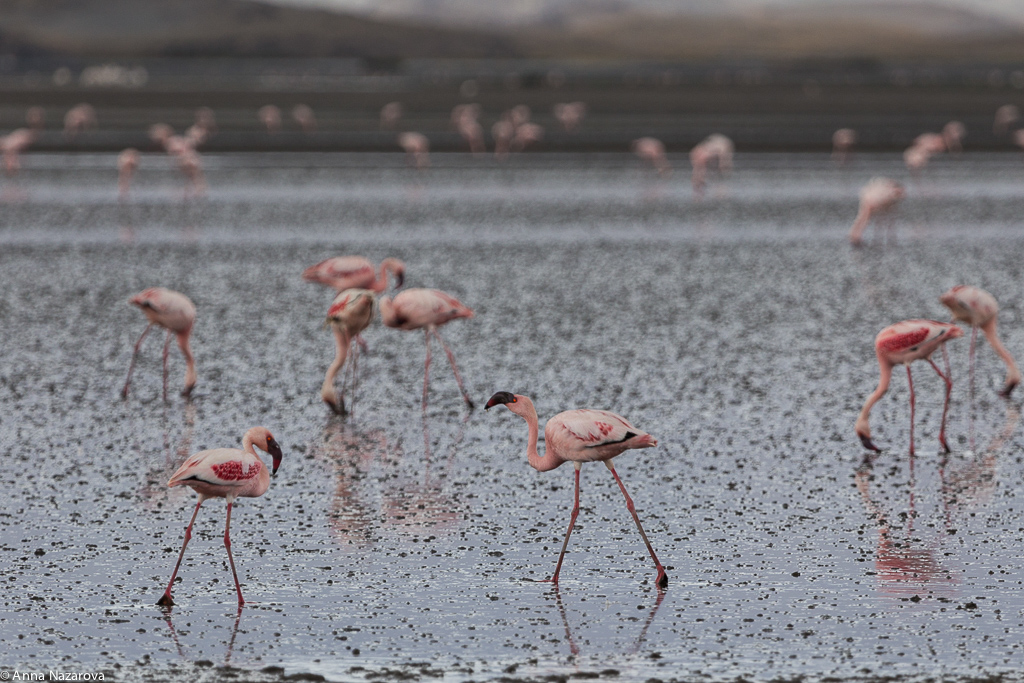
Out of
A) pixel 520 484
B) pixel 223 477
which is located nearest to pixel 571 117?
pixel 520 484

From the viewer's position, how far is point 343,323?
11.2 meters

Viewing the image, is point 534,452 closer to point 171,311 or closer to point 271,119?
point 171,311

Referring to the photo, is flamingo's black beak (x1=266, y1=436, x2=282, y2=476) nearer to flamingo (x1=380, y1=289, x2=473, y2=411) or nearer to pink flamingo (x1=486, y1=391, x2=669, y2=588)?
pink flamingo (x1=486, y1=391, x2=669, y2=588)

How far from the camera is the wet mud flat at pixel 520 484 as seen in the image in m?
6.34

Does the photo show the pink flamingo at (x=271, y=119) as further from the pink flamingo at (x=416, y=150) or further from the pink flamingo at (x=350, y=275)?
the pink flamingo at (x=350, y=275)

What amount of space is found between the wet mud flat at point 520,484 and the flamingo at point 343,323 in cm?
20

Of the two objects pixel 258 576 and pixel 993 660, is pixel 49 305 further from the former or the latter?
pixel 993 660

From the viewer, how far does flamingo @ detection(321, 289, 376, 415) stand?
11086 mm

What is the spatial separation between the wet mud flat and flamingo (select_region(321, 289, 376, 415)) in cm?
20

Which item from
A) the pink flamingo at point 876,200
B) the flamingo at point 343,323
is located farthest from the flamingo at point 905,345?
the pink flamingo at point 876,200

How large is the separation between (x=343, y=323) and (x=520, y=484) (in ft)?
8.72

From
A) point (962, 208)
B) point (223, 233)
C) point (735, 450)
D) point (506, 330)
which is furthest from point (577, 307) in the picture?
point (962, 208)

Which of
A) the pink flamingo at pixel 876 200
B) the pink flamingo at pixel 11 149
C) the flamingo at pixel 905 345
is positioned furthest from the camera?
the pink flamingo at pixel 11 149

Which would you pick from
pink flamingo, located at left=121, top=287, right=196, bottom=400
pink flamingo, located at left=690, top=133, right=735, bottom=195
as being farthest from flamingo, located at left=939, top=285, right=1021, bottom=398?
pink flamingo, located at left=690, top=133, right=735, bottom=195
